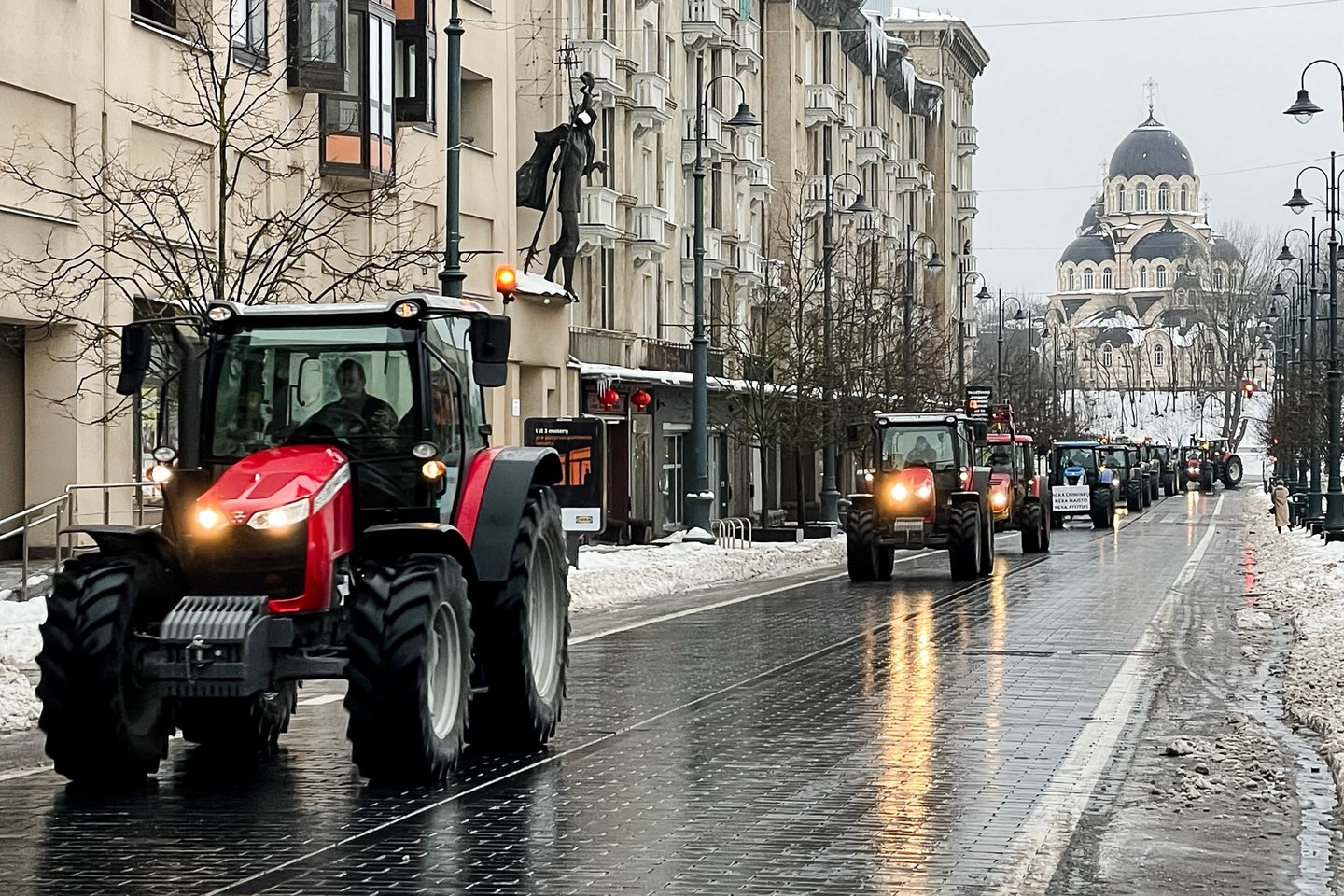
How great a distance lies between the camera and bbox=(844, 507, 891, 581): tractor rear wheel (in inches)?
1262

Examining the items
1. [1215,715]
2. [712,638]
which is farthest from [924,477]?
[1215,715]

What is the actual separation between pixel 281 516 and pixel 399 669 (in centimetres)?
96

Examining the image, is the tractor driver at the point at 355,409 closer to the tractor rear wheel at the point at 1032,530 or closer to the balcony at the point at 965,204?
the tractor rear wheel at the point at 1032,530

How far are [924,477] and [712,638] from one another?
1327 cm

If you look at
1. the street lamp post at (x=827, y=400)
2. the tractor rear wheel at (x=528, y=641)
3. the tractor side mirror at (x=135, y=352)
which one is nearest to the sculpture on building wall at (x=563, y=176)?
the street lamp post at (x=827, y=400)

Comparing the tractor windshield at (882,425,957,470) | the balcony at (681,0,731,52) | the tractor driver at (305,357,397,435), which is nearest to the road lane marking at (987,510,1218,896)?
the tractor driver at (305,357,397,435)

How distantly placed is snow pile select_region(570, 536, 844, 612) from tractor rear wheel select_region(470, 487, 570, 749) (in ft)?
41.4

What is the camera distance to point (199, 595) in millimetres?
10969

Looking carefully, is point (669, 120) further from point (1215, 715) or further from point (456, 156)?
point (1215, 715)

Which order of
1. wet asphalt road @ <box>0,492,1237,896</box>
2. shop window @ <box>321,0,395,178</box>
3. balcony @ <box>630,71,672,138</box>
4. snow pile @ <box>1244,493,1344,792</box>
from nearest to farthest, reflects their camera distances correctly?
wet asphalt road @ <box>0,492,1237,896</box> < snow pile @ <box>1244,493,1344,792</box> < shop window @ <box>321,0,395,178</box> < balcony @ <box>630,71,672,138</box>

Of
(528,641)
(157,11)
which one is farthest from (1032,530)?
(528,641)

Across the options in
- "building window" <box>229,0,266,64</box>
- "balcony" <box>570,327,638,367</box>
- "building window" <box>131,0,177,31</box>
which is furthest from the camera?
"balcony" <box>570,327,638,367</box>

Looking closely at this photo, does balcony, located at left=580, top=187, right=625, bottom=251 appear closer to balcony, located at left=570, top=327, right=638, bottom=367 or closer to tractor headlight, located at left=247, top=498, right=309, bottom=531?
balcony, located at left=570, top=327, right=638, bottom=367

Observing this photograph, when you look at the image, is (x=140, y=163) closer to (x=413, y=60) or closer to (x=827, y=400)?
(x=413, y=60)
